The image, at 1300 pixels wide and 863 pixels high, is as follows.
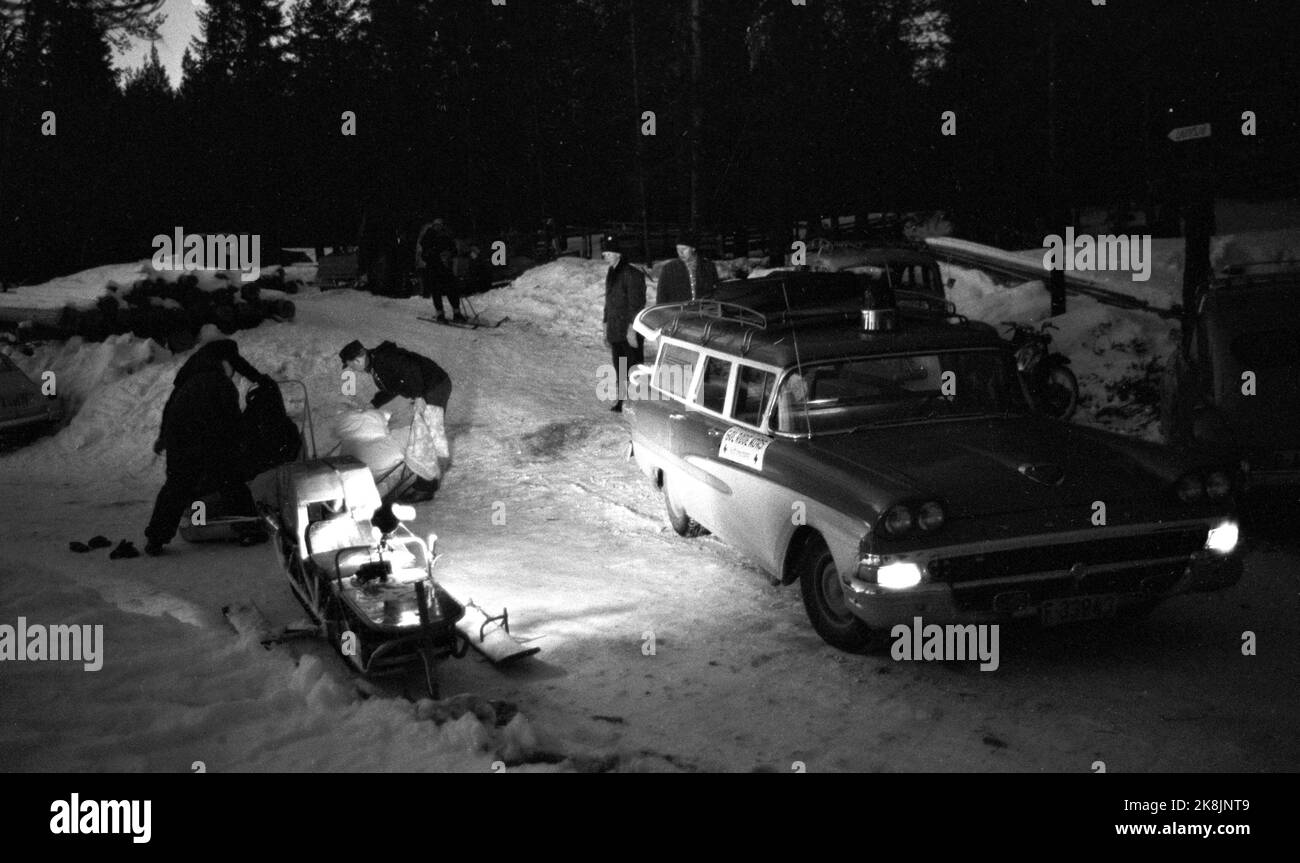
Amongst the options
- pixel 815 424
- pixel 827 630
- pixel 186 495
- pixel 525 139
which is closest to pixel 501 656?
pixel 827 630

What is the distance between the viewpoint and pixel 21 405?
43.9ft

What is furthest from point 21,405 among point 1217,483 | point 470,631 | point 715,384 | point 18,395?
point 1217,483

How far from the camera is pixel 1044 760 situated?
4859 mm

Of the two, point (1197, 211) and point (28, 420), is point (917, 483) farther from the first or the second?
point (28, 420)

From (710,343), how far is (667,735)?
3.46 meters

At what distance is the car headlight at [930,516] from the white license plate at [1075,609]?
683 mm

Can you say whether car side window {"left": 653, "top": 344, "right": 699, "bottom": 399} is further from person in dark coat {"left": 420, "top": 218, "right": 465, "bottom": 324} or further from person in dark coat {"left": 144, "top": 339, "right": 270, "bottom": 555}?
person in dark coat {"left": 420, "top": 218, "right": 465, "bottom": 324}

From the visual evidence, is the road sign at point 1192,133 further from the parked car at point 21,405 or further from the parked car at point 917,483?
the parked car at point 21,405

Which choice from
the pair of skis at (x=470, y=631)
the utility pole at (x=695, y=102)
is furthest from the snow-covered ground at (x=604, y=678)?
the utility pole at (x=695, y=102)

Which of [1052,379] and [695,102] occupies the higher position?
[695,102]

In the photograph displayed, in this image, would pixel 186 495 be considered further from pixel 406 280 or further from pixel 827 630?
pixel 406 280

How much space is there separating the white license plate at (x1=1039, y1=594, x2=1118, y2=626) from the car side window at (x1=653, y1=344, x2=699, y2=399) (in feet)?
10.8

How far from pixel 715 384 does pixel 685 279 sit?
5.22 m

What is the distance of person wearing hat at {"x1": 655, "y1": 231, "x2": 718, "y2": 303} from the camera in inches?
503
